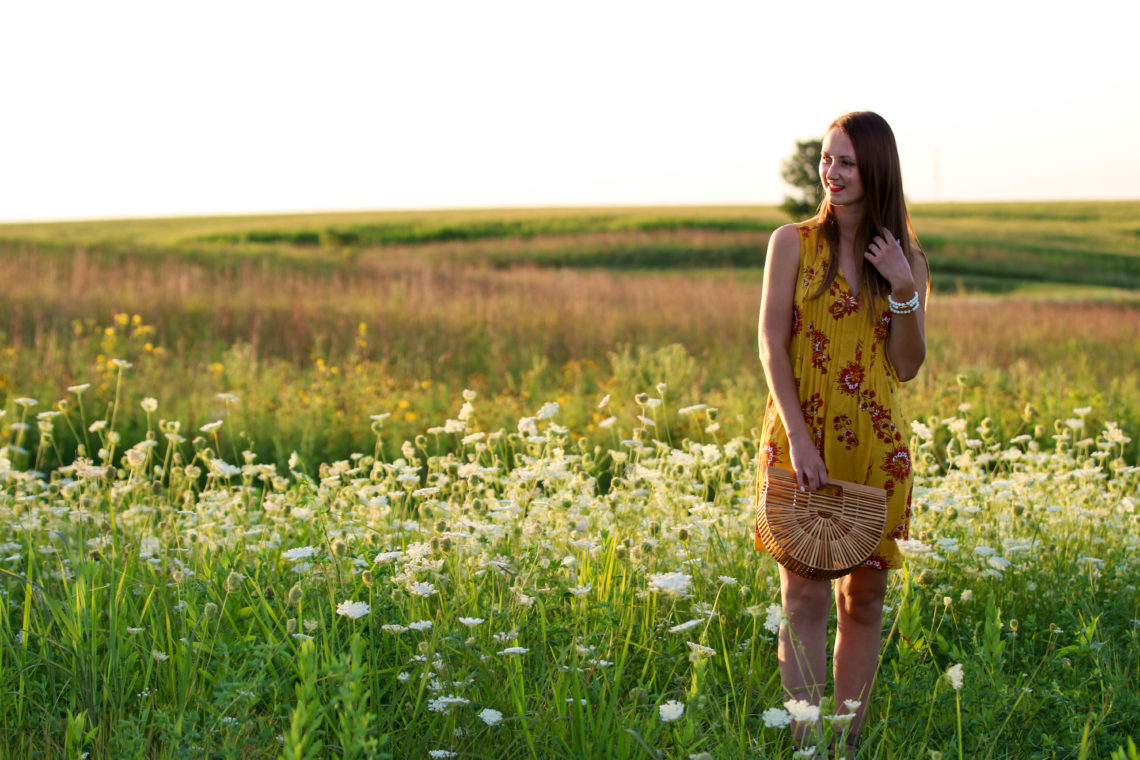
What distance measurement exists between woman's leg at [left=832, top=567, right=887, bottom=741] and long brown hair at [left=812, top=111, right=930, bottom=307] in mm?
747

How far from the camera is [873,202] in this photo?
2.71m

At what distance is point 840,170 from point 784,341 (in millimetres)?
489

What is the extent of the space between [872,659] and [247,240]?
42.6 metres

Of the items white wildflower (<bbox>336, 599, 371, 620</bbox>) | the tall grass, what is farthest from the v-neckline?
the tall grass

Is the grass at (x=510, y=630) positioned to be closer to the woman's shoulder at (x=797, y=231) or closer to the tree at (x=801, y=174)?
the woman's shoulder at (x=797, y=231)

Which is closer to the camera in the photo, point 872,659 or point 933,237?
point 872,659

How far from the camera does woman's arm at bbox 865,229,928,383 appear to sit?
2664 mm

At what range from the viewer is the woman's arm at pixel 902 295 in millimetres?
2664

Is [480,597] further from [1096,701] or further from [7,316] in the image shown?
[7,316]

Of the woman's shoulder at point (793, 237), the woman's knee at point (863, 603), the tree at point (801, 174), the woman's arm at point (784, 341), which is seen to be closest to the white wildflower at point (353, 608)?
the woman's arm at point (784, 341)

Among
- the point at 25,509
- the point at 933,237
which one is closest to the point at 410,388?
the point at 25,509

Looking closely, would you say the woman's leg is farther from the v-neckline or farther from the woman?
the v-neckline

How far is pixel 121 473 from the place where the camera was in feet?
12.5

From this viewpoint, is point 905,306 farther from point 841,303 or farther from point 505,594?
point 505,594
